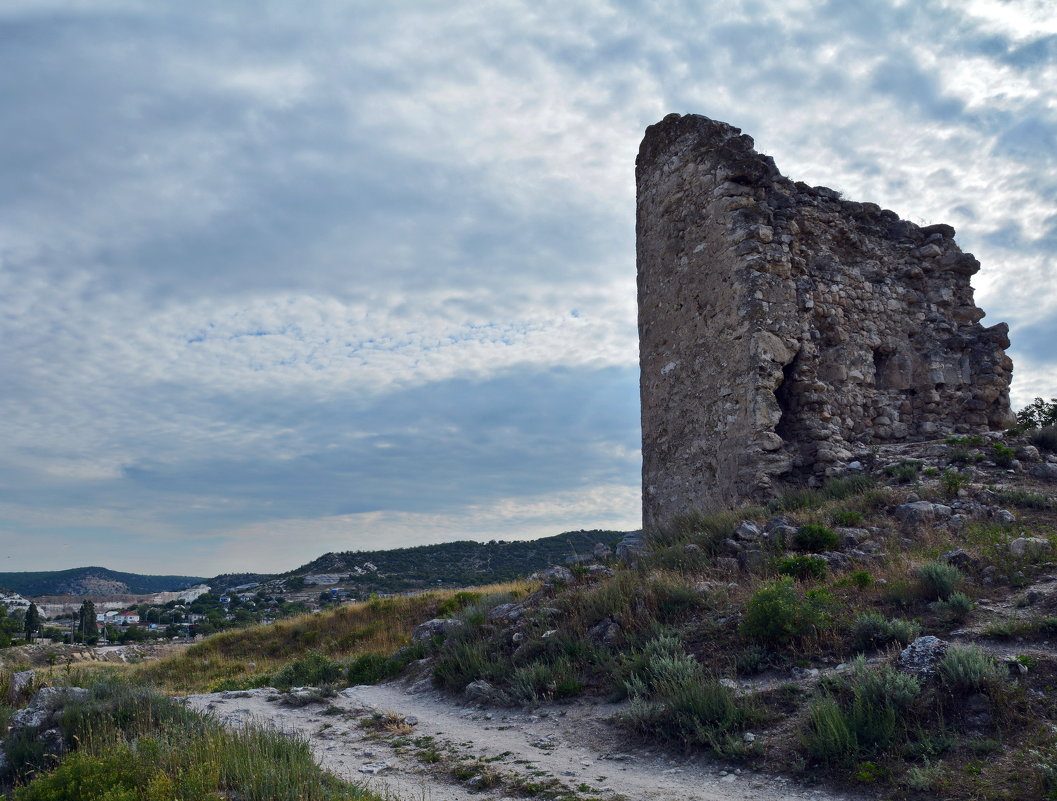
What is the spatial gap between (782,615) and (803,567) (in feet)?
4.91

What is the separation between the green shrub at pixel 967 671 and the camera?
4.07 m

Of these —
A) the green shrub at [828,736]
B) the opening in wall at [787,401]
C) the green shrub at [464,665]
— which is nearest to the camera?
the green shrub at [828,736]

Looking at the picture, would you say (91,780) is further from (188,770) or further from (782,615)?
(782,615)

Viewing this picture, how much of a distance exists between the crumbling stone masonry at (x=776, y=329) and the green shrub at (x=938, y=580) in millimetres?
3579

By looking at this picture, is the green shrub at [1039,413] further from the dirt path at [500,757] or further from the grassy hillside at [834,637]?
the dirt path at [500,757]

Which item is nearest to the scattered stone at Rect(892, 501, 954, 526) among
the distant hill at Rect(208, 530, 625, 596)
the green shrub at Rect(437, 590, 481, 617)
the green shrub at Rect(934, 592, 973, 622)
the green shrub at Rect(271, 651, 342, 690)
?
the green shrub at Rect(934, 592, 973, 622)

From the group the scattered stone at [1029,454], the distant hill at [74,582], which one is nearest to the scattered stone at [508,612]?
the scattered stone at [1029,454]

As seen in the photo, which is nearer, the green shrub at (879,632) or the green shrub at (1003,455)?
the green shrub at (879,632)

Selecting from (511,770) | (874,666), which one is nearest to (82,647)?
(511,770)

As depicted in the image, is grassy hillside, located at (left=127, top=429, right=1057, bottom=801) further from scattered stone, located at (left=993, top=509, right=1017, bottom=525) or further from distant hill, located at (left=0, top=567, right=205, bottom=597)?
distant hill, located at (left=0, top=567, right=205, bottom=597)

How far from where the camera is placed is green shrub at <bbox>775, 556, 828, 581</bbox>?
657 cm

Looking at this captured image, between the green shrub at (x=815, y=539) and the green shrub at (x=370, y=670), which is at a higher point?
the green shrub at (x=815, y=539)

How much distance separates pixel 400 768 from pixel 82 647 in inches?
866

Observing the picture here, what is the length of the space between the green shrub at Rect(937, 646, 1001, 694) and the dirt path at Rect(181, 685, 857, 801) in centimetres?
115
